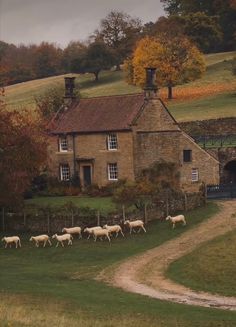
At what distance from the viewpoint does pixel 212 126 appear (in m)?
85.4

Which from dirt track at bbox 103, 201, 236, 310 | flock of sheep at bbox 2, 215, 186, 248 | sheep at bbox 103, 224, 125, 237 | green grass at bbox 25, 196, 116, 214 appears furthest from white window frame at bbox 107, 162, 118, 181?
sheep at bbox 103, 224, 125, 237

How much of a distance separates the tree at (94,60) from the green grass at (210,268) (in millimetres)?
86248

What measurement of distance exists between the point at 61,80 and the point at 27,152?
92876mm

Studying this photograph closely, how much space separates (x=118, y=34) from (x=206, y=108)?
46620 mm

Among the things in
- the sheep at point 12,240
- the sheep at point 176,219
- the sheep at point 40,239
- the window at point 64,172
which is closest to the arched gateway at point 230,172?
the window at point 64,172

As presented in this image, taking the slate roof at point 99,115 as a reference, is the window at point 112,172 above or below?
below

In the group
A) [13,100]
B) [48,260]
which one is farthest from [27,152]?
[13,100]

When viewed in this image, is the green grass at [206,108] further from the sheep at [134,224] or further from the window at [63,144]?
the sheep at [134,224]

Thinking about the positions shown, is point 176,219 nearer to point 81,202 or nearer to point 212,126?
point 81,202

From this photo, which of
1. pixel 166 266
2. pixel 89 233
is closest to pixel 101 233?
pixel 89 233

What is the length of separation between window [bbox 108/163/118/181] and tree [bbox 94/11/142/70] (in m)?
76.6

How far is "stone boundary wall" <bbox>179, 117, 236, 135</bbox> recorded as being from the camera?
277ft

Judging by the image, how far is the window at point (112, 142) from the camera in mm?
59000

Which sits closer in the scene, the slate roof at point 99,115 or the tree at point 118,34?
the slate roof at point 99,115
